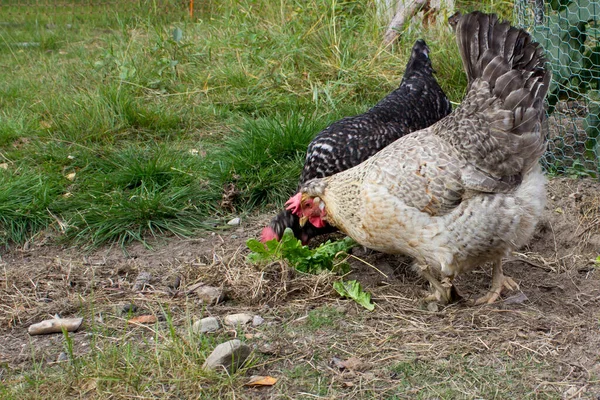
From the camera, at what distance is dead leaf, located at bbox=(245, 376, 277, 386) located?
2.53m

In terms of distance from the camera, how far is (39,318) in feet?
10.5

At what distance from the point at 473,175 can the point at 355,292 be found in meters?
0.79

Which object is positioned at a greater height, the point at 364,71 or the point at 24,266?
the point at 364,71

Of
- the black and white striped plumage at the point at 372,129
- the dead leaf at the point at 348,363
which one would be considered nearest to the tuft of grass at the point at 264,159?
the black and white striped plumage at the point at 372,129

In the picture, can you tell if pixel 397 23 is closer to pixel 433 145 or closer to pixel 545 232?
pixel 545 232

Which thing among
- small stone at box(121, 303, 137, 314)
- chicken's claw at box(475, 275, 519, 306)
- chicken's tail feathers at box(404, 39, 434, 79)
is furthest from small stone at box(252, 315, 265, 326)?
chicken's tail feathers at box(404, 39, 434, 79)

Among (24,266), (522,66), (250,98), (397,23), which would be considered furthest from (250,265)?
(397,23)

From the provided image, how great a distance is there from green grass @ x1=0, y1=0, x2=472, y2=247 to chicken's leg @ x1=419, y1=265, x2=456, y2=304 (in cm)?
145

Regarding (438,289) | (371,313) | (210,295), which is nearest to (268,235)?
(210,295)

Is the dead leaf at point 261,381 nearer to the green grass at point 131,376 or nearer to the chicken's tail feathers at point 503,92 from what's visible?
the green grass at point 131,376

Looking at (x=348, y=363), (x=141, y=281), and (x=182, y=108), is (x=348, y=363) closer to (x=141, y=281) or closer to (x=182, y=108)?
(x=141, y=281)

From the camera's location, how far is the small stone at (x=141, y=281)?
349 cm

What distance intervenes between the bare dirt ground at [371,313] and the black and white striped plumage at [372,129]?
1.14ft

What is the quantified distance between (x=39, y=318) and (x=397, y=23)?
4312 millimetres
